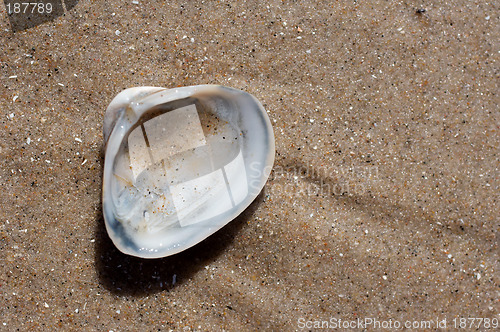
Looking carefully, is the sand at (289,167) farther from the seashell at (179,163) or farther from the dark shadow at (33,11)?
the seashell at (179,163)

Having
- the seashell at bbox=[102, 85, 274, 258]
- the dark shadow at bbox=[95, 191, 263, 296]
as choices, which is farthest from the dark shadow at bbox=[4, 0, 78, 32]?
the dark shadow at bbox=[95, 191, 263, 296]

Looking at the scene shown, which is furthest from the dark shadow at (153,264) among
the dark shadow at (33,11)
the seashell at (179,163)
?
the dark shadow at (33,11)

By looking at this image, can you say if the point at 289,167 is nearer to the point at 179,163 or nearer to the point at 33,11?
the point at 179,163

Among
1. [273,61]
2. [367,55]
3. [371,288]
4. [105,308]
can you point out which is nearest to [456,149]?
[367,55]

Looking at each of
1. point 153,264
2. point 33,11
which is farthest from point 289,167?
point 33,11

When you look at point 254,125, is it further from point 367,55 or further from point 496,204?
point 496,204
